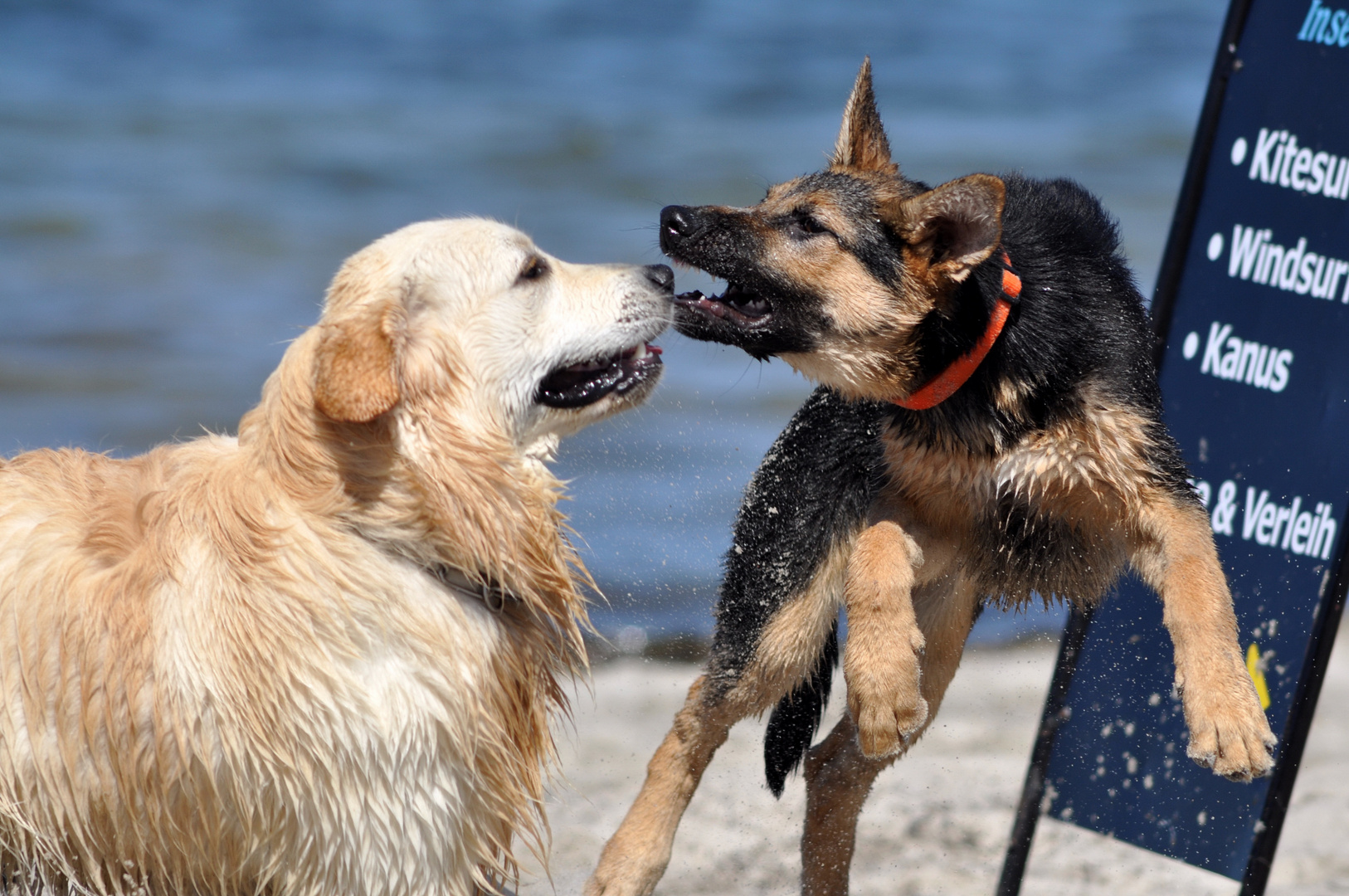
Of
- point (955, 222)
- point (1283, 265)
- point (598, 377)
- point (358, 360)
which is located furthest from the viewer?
point (1283, 265)

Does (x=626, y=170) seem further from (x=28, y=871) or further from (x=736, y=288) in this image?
(x=28, y=871)

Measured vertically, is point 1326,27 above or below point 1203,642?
above

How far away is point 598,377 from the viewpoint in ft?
10.7

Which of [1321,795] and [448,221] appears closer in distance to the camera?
[448,221]

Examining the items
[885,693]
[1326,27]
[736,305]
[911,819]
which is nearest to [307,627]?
[885,693]

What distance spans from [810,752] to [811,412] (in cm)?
118

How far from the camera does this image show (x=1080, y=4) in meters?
19.5

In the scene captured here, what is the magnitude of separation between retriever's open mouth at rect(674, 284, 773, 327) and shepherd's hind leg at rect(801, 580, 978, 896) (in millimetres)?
1093

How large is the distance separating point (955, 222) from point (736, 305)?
72cm

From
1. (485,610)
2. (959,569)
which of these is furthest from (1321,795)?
(485,610)

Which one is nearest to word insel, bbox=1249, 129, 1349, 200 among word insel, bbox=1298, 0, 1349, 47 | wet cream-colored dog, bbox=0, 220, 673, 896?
word insel, bbox=1298, 0, 1349, 47

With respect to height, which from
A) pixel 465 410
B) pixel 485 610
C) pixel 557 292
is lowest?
pixel 485 610

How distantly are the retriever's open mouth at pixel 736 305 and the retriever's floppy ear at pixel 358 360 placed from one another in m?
1.14

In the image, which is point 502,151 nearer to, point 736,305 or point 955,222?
point 736,305
